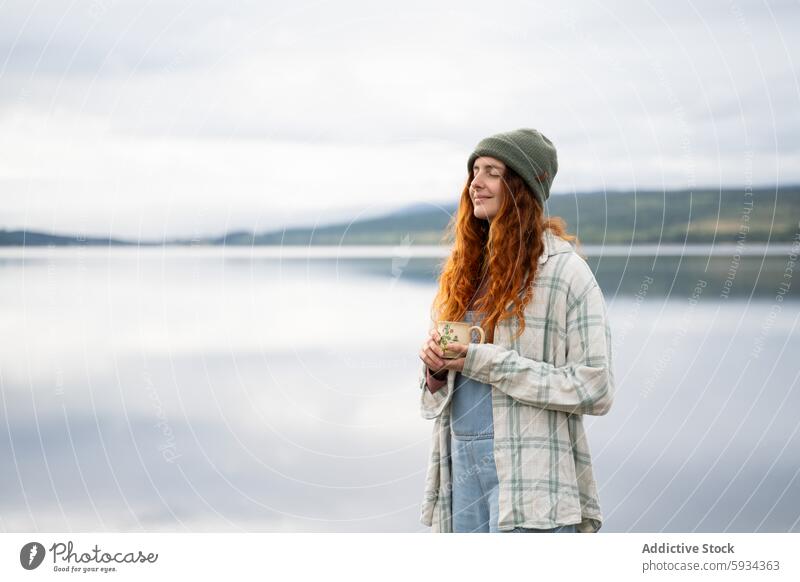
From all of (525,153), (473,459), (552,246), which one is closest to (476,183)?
(525,153)

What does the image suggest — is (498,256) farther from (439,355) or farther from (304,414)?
(304,414)

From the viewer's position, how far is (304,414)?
773 centimetres

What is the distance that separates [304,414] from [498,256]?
466cm

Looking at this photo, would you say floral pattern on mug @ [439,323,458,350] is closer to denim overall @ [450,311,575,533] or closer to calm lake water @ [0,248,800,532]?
denim overall @ [450,311,575,533]

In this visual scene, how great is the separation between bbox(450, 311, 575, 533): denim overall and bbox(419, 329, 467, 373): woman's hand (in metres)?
0.13

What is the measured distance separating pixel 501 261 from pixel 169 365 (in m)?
6.19

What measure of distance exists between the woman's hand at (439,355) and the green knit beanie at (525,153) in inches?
23.0

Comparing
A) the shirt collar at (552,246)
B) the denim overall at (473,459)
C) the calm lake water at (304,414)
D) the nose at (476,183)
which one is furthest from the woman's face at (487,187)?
the calm lake water at (304,414)

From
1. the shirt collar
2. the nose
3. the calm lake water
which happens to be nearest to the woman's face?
the nose

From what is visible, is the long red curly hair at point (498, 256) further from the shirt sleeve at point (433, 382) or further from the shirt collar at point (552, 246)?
the shirt sleeve at point (433, 382)

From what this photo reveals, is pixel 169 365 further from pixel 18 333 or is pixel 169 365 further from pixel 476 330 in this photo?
pixel 476 330

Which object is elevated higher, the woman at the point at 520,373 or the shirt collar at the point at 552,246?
the shirt collar at the point at 552,246

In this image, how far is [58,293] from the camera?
11.4m

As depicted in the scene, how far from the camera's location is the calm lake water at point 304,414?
6008mm
